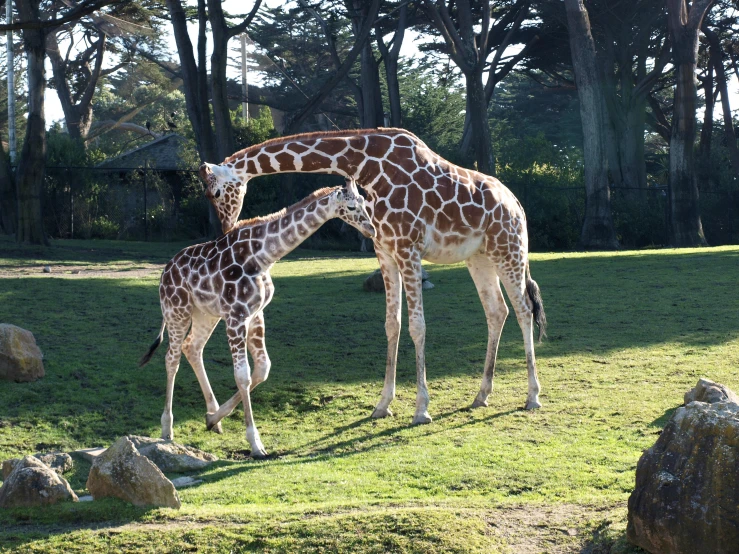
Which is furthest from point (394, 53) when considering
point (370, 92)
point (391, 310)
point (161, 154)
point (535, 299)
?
point (391, 310)

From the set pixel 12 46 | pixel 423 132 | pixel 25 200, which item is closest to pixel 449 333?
pixel 25 200

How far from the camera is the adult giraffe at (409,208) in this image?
336 inches

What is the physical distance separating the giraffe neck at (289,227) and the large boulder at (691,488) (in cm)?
393

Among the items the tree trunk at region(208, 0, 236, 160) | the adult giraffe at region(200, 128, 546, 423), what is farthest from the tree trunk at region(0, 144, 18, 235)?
the adult giraffe at region(200, 128, 546, 423)

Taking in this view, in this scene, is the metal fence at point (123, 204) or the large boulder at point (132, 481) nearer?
the large boulder at point (132, 481)

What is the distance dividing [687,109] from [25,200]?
19413 millimetres

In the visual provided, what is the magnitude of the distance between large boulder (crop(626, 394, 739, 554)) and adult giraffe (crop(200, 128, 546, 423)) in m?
3.84

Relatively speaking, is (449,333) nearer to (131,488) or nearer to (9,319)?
(9,319)

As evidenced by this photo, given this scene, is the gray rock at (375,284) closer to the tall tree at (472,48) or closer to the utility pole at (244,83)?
the tall tree at (472,48)

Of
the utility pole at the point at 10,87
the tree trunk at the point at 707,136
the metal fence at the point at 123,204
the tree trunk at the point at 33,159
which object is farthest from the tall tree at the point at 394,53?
the utility pole at the point at 10,87

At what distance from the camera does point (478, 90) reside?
29.4 m

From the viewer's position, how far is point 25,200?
20.8 m

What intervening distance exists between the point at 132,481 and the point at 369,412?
3615 mm

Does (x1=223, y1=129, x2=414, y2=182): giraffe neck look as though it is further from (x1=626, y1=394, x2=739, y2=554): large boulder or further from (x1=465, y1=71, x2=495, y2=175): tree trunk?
(x1=465, y1=71, x2=495, y2=175): tree trunk
